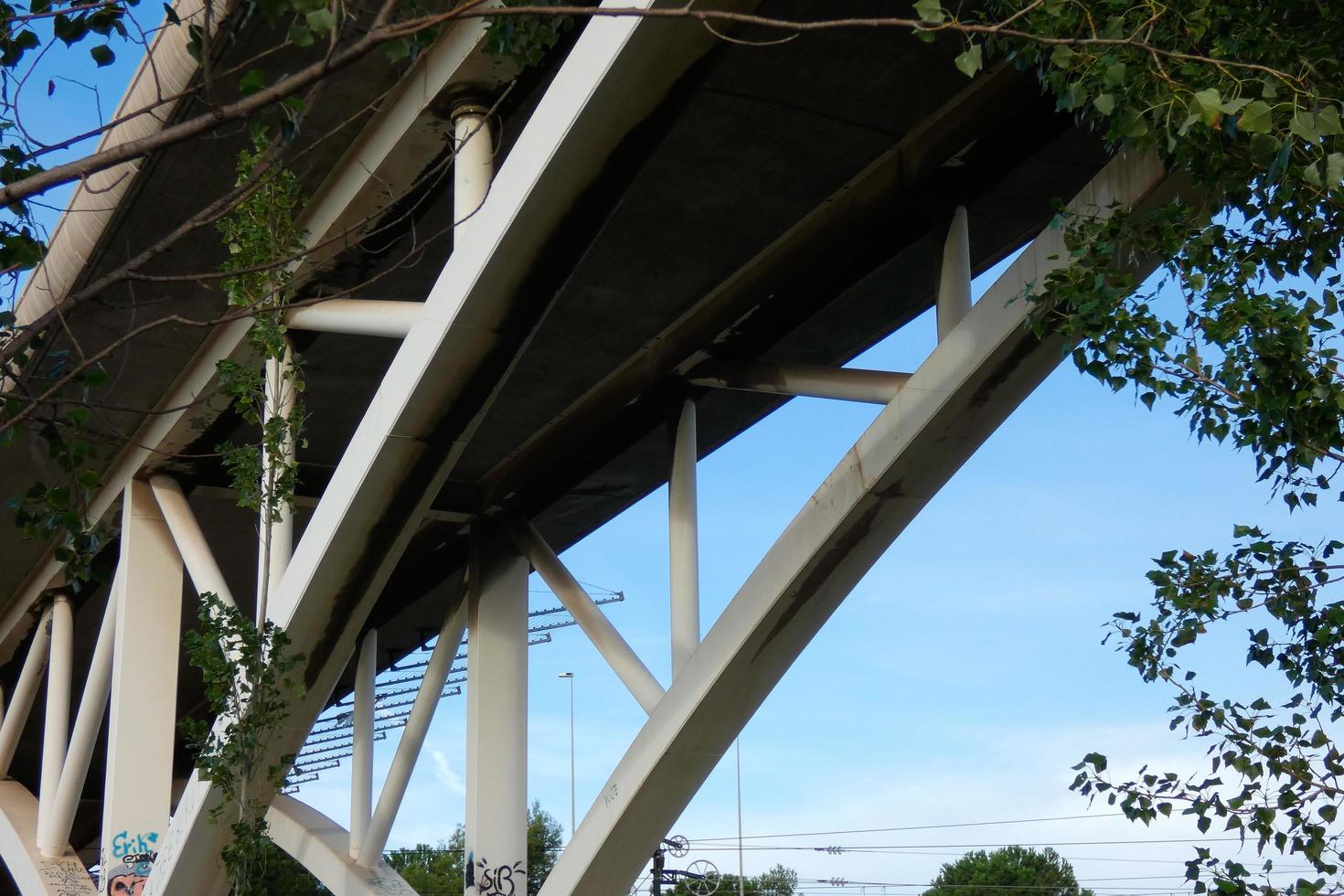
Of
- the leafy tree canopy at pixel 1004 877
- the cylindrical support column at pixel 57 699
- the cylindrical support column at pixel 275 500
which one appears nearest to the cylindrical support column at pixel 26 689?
the cylindrical support column at pixel 57 699

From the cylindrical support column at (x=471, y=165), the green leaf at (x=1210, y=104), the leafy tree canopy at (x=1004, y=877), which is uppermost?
the leafy tree canopy at (x=1004, y=877)

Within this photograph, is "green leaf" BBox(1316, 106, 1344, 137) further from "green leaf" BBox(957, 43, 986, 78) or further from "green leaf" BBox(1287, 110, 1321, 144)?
"green leaf" BBox(957, 43, 986, 78)

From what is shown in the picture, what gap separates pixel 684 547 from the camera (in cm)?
1130

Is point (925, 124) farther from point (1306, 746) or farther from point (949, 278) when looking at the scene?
point (1306, 746)

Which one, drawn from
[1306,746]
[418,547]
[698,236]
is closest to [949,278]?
[698,236]

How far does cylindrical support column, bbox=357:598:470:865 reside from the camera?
49.5 ft

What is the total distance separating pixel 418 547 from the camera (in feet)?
53.9

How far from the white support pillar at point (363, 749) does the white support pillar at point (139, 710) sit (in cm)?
216

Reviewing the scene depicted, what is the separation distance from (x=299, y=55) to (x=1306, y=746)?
6641 millimetres

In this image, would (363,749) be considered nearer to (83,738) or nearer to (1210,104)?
(83,738)

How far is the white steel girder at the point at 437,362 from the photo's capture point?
24.2 feet

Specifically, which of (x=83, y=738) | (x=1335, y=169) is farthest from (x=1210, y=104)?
(x=83, y=738)

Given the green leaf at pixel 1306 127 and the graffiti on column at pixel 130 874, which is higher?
the graffiti on column at pixel 130 874

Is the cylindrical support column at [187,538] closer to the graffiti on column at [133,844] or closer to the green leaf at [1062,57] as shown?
the graffiti on column at [133,844]
